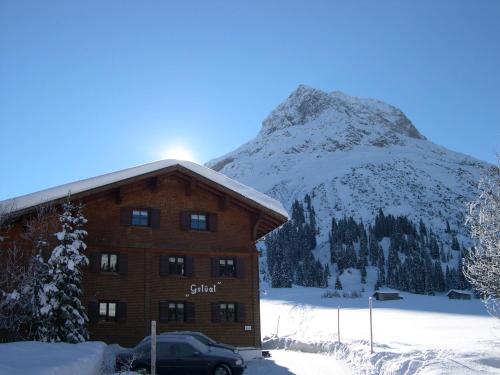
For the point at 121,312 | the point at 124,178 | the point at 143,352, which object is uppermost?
the point at 124,178

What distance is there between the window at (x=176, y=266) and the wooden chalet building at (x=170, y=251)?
2.0 inches

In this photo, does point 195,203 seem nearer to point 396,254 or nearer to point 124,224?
point 124,224

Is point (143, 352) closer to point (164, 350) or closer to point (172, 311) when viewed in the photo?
point (164, 350)

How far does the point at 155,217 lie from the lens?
27.5 meters

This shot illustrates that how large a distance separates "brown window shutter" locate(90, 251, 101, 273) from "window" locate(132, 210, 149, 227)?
245cm

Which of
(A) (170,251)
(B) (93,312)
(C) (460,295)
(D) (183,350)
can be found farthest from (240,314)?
(C) (460,295)

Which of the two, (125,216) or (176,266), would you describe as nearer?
(125,216)

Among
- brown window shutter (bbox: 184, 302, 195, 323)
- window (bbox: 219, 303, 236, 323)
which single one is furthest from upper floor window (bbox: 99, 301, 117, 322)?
window (bbox: 219, 303, 236, 323)

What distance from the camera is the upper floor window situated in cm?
2592

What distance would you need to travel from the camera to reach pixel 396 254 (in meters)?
161

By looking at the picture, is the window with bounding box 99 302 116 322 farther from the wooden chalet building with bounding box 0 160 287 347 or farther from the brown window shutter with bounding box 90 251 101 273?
the brown window shutter with bounding box 90 251 101 273

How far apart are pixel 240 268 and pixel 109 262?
681 cm

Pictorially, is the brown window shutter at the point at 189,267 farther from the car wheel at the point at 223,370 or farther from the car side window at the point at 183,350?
the car wheel at the point at 223,370

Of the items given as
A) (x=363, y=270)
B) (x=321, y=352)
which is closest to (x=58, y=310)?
(x=321, y=352)
